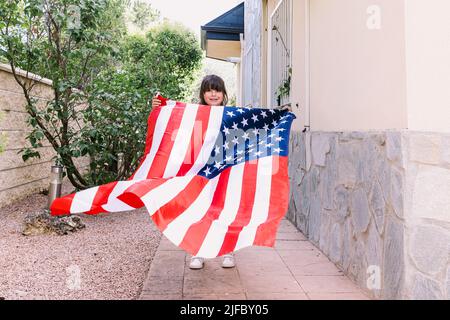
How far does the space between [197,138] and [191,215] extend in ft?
→ 2.85

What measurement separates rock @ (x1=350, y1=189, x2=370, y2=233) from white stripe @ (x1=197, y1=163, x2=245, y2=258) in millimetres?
734

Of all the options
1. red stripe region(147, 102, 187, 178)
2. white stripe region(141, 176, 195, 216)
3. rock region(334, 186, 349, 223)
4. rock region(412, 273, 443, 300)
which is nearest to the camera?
rock region(412, 273, 443, 300)

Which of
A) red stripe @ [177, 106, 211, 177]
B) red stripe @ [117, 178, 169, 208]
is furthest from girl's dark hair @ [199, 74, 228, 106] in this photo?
red stripe @ [117, 178, 169, 208]

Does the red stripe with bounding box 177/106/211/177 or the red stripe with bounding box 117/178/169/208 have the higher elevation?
the red stripe with bounding box 177/106/211/177

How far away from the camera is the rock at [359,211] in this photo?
243 centimetres

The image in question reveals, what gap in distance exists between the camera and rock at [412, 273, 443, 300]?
6.35 feet

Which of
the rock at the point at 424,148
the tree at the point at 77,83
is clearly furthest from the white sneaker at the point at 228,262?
the tree at the point at 77,83

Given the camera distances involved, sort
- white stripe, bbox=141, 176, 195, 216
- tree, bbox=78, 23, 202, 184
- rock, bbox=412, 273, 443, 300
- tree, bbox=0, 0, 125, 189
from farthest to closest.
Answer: tree, bbox=78, 23, 202, 184 < tree, bbox=0, 0, 125, 189 < white stripe, bbox=141, 176, 195, 216 < rock, bbox=412, 273, 443, 300

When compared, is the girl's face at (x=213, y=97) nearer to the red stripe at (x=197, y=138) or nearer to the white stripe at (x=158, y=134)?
the red stripe at (x=197, y=138)

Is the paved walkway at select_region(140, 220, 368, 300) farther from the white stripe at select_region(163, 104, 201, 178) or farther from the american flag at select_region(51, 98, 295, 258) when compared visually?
the white stripe at select_region(163, 104, 201, 178)

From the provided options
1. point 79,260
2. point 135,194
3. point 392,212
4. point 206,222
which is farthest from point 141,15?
point 392,212

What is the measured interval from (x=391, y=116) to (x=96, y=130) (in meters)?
3.20

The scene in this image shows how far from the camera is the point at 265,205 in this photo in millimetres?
2455
